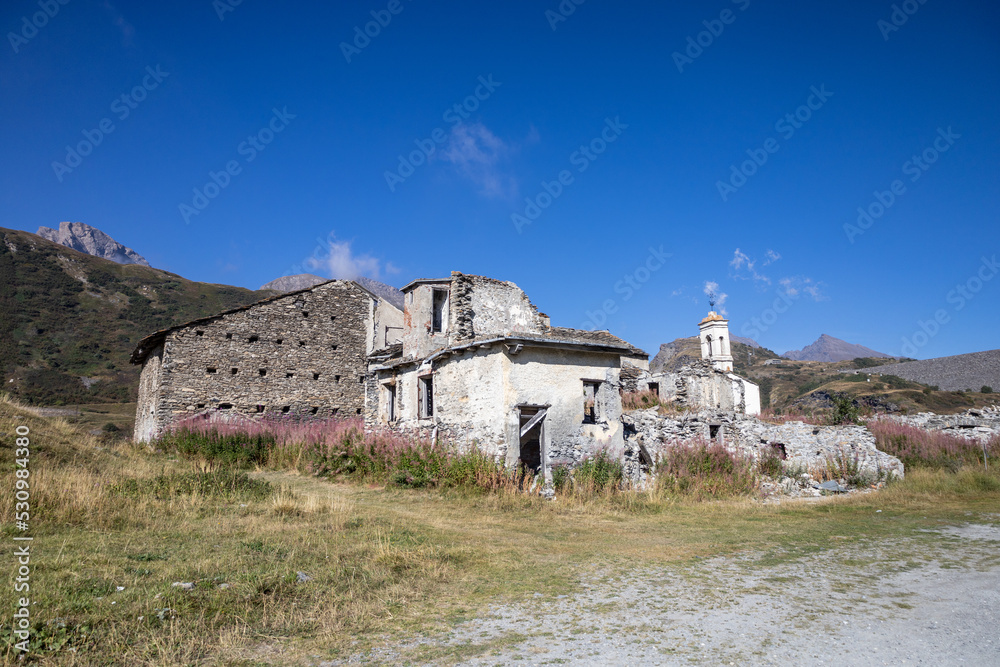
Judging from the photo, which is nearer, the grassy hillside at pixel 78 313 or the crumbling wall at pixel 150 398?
the crumbling wall at pixel 150 398

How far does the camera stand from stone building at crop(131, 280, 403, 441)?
20234mm

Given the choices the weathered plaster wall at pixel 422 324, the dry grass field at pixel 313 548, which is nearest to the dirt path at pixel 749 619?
the dry grass field at pixel 313 548

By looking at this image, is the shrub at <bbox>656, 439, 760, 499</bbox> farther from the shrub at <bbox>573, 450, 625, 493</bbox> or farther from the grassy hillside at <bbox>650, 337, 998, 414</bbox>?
the grassy hillside at <bbox>650, 337, 998, 414</bbox>

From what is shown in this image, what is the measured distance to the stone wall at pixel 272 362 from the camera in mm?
20219

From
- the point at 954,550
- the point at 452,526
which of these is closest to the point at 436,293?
the point at 452,526

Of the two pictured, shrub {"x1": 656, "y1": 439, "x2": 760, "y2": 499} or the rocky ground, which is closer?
the rocky ground

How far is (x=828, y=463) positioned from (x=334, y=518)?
13.6 meters

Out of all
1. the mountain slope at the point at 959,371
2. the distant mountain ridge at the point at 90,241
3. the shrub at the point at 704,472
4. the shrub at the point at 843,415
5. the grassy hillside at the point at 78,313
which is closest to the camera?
the shrub at the point at 704,472

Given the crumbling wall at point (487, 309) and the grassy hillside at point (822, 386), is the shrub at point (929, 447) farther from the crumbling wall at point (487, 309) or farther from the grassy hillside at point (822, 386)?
the crumbling wall at point (487, 309)

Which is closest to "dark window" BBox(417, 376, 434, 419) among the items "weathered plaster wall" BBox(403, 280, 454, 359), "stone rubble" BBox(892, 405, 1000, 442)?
"weathered plaster wall" BBox(403, 280, 454, 359)

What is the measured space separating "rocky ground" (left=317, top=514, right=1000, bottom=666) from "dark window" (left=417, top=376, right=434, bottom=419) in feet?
31.7

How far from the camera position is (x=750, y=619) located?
14.8ft

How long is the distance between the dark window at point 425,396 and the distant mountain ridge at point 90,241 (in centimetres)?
13564

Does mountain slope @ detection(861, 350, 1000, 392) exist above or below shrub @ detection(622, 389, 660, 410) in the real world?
above
